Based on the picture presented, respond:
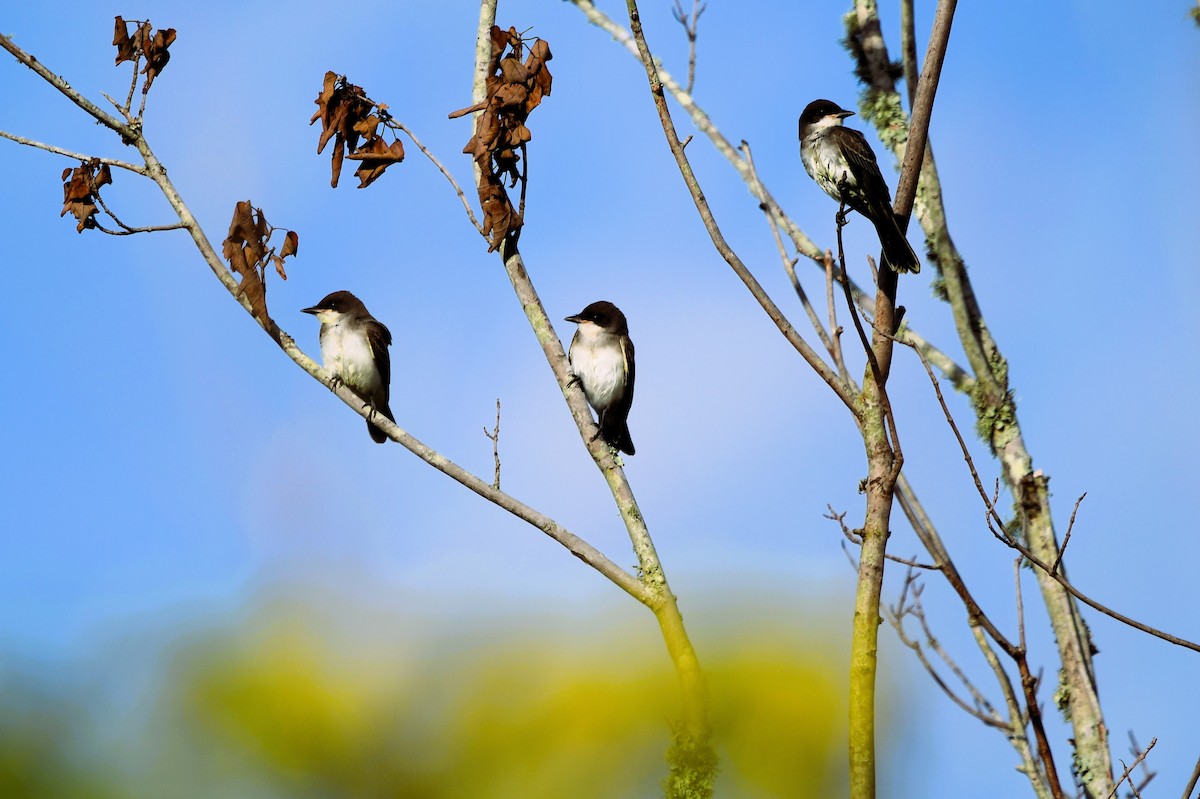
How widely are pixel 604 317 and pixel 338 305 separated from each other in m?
2.21

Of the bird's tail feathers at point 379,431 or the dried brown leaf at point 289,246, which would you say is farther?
the bird's tail feathers at point 379,431

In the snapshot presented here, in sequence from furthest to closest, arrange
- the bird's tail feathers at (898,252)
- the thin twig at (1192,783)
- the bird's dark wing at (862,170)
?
1. the bird's dark wing at (862,170)
2. the bird's tail feathers at (898,252)
3. the thin twig at (1192,783)

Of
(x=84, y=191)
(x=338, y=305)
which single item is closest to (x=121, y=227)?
(x=84, y=191)

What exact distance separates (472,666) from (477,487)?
2758mm

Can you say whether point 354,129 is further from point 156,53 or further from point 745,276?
point 745,276

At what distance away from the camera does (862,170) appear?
7.38 m

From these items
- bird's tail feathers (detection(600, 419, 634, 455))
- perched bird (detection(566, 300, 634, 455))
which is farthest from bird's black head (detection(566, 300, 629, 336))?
bird's tail feathers (detection(600, 419, 634, 455))

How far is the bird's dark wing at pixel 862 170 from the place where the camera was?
6.66 meters

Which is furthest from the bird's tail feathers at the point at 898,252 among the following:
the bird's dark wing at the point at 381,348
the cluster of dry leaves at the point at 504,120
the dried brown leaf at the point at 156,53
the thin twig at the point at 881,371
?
the bird's dark wing at the point at 381,348

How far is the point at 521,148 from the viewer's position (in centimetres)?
598

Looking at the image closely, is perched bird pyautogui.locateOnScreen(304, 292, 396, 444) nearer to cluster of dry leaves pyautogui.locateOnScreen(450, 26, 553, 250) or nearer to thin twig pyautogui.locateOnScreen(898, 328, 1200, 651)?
cluster of dry leaves pyautogui.locateOnScreen(450, 26, 553, 250)

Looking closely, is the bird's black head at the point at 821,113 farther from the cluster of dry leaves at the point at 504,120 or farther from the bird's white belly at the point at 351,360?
the bird's white belly at the point at 351,360

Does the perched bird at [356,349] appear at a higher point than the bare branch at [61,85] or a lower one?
higher

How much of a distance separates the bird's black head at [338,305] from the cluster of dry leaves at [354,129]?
3616 mm
